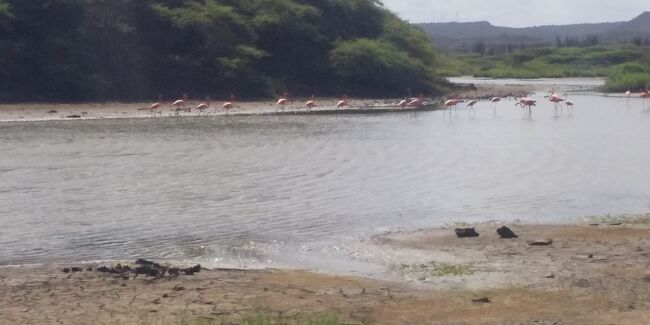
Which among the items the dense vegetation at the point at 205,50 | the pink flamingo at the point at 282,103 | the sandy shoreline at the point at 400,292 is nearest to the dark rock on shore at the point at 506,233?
the sandy shoreline at the point at 400,292

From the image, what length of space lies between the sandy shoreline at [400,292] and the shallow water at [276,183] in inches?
52.7

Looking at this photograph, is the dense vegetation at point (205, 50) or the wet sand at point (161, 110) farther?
the dense vegetation at point (205, 50)

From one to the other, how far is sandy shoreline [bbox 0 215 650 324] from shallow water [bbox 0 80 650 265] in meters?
1.34

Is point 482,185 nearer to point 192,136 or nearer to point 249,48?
point 192,136

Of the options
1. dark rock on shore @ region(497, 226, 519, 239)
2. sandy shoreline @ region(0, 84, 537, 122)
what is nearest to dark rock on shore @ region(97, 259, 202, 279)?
dark rock on shore @ region(497, 226, 519, 239)

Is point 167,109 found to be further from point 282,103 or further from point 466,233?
point 466,233

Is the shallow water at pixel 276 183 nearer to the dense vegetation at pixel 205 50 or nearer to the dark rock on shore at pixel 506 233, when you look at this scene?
the dark rock on shore at pixel 506 233

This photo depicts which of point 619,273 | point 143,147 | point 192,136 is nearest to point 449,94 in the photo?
point 192,136

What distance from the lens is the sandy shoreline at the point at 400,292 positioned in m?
8.56

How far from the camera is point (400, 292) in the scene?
9602 mm

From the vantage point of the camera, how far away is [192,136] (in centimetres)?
2723

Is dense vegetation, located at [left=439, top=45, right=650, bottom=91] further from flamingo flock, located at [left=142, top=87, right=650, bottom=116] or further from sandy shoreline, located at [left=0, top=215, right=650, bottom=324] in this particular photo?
sandy shoreline, located at [left=0, top=215, right=650, bottom=324]

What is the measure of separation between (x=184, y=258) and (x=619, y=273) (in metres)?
4.60

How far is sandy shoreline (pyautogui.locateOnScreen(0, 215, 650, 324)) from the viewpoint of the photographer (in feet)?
28.1
